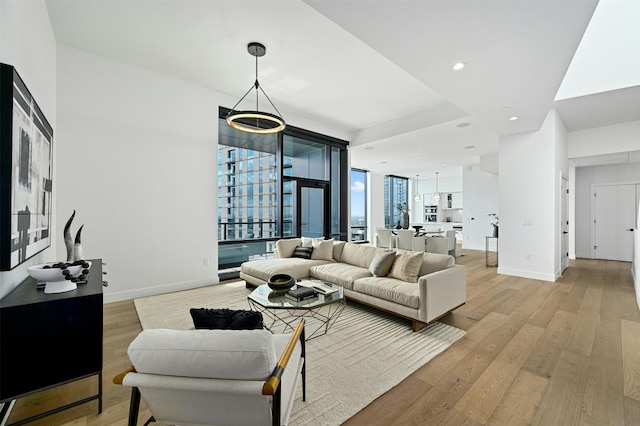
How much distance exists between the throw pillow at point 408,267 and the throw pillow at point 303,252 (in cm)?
179

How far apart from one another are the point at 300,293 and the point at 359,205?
8.05 m

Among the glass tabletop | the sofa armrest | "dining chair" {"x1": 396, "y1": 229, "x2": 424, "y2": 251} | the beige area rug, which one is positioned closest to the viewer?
the beige area rug

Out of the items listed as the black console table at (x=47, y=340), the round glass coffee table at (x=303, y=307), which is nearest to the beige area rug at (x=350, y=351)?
the round glass coffee table at (x=303, y=307)

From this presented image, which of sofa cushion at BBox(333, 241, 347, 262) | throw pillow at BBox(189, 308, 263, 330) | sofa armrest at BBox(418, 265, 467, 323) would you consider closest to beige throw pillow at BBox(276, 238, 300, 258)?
sofa cushion at BBox(333, 241, 347, 262)

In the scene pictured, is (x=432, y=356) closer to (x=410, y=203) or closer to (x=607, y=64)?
(x=607, y=64)

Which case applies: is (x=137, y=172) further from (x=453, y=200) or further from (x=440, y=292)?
(x=453, y=200)

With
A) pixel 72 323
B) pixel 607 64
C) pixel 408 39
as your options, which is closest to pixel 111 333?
pixel 72 323

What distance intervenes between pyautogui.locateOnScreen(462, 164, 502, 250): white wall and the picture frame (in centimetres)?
1046

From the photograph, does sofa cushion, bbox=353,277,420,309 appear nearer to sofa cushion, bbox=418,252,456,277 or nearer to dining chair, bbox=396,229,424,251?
sofa cushion, bbox=418,252,456,277

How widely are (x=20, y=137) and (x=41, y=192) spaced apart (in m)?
0.73

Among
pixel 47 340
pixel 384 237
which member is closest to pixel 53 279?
pixel 47 340

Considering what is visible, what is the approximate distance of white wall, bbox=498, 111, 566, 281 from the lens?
4.95m

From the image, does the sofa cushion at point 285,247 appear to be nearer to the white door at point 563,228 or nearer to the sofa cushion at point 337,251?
the sofa cushion at point 337,251

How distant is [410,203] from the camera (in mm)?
13398
